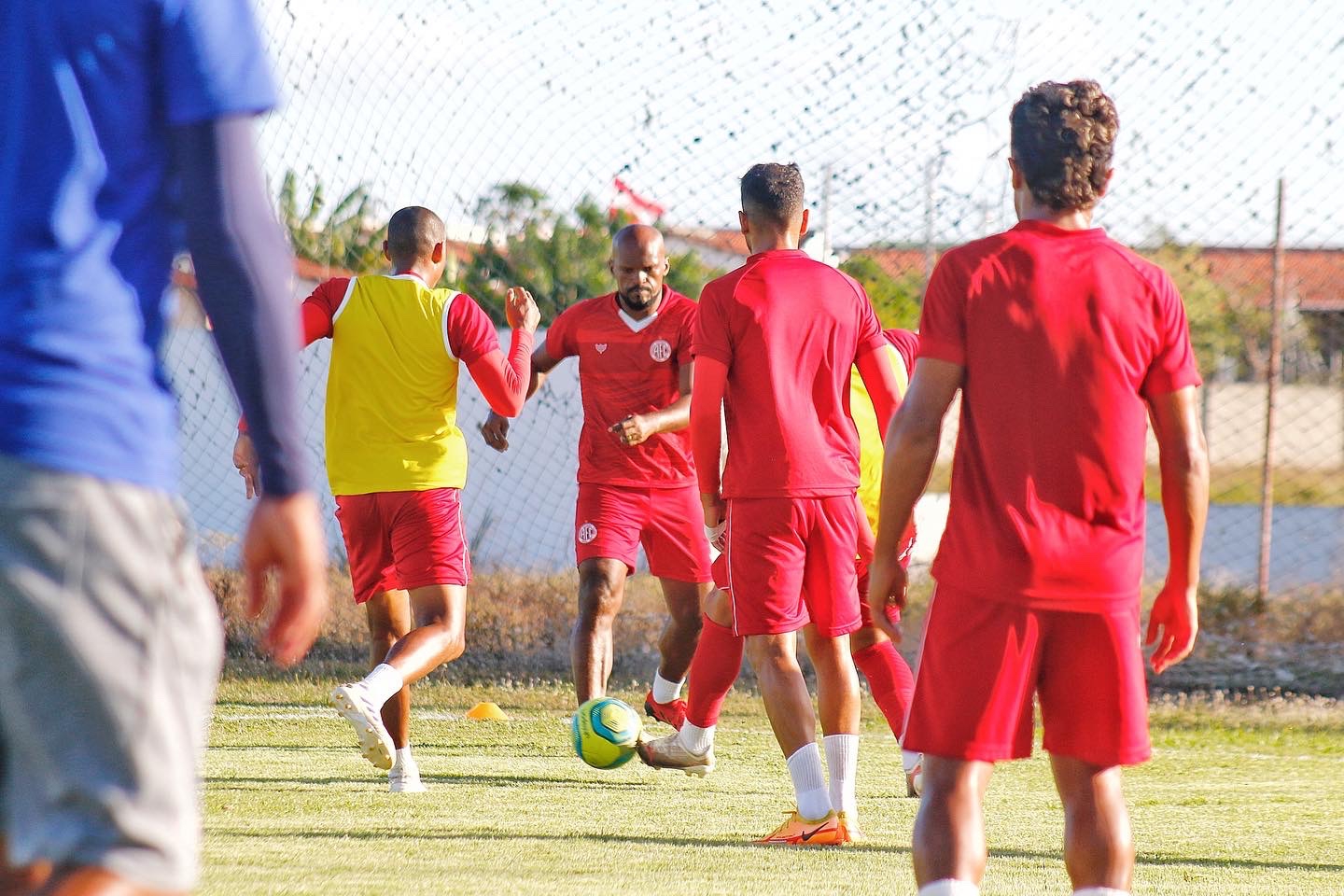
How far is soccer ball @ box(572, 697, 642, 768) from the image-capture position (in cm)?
606

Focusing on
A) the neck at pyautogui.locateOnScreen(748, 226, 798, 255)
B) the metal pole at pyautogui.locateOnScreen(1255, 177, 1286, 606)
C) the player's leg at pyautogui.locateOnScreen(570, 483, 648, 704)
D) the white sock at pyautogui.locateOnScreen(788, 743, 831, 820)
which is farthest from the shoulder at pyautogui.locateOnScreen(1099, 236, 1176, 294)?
the metal pole at pyautogui.locateOnScreen(1255, 177, 1286, 606)

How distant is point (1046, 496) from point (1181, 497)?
0.33m

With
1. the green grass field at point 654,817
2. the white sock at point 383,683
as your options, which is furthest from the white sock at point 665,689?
the white sock at point 383,683

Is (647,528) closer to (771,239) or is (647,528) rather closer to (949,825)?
(771,239)

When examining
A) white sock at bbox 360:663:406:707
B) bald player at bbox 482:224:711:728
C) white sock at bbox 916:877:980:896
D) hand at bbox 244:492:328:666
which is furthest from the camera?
bald player at bbox 482:224:711:728

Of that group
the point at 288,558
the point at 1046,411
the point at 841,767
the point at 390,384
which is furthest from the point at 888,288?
the point at 288,558

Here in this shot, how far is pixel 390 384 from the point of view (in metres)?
6.16

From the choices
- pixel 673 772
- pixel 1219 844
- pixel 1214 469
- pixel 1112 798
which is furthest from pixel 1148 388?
pixel 1214 469

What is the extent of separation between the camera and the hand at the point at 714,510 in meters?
5.24

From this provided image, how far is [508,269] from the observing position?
11.9 meters

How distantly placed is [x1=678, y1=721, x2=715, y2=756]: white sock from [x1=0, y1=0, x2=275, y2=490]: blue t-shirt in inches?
173

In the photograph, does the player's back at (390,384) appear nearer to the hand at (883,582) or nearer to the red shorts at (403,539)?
the red shorts at (403,539)

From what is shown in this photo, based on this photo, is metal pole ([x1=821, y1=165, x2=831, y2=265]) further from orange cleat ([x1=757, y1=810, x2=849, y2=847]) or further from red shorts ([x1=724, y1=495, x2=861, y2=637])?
orange cleat ([x1=757, y1=810, x2=849, y2=847])

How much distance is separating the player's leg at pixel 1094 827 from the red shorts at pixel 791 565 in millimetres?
1928
